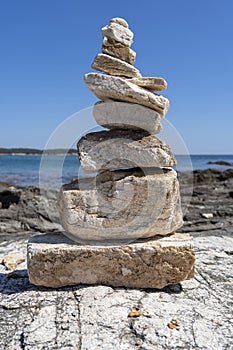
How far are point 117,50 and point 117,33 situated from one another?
0.19 m

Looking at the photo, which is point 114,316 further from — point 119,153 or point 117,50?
point 117,50

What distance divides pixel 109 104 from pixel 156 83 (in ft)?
2.06

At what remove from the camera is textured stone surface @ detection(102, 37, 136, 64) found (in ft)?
13.0

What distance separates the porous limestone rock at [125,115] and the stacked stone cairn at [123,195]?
1 cm

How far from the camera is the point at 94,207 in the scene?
379 cm

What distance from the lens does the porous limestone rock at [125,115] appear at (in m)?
3.87

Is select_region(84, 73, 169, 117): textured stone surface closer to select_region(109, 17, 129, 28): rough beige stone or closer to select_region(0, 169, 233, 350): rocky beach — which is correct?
select_region(109, 17, 129, 28): rough beige stone

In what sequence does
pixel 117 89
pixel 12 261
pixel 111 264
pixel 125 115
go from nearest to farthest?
pixel 111 264, pixel 117 89, pixel 125 115, pixel 12 261

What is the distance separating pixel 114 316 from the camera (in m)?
3.16

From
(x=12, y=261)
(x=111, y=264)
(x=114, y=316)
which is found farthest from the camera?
(x=12, y=261)

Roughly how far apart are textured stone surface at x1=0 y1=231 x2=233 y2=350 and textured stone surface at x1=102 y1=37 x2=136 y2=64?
2692 mm

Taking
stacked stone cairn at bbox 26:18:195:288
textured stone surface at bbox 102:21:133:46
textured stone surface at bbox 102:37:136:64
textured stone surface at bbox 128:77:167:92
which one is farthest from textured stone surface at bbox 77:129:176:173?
textured stone surface at bbox 102:21:133:46

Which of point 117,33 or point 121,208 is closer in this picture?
point 121,208

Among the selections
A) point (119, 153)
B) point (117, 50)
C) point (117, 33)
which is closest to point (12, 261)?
point (119, 153)
